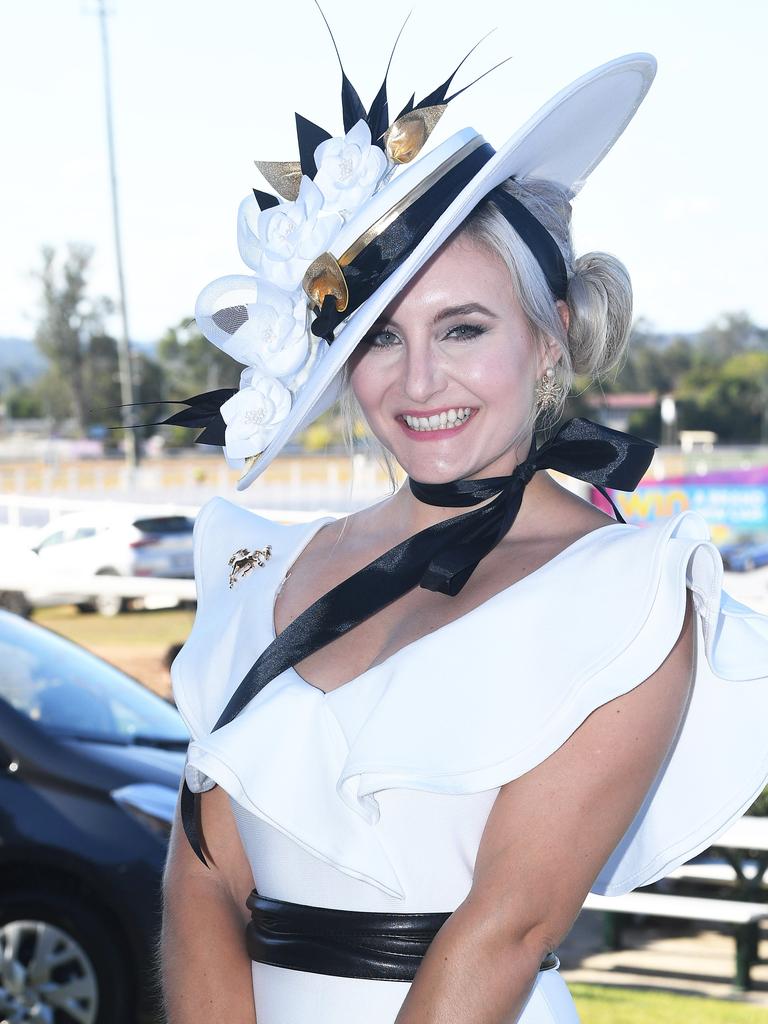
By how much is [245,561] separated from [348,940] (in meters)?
0.66

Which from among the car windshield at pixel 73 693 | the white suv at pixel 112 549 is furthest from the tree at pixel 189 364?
the car windshield at pixel 73 693

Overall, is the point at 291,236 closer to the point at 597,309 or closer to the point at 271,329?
the point at 271,329

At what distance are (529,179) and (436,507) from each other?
1.60 feet

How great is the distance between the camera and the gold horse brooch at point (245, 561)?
6.91ft

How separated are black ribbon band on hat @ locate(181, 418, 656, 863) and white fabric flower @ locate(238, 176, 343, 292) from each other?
35 centimetres

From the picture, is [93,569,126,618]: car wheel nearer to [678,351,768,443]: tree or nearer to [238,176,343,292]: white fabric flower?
[238,176,343,292]: white fabric flower

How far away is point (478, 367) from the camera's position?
1.77 metres

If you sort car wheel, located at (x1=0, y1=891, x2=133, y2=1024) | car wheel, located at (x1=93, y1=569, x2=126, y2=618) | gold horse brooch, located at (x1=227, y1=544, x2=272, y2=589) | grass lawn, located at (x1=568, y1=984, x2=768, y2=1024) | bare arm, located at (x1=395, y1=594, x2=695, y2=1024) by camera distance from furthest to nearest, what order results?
car wheel, located at (x1=93, y1=569, x2=126, y2=618)
grass lawn, located at (x1=568, y1=984, x2=768, y2=1024)
car wheel, located at (x1=0, y1=891, x2=133, y2=1024)
gold horse brooch, located at (x1=227, y1=544, x2=272, y2=589)
bare arm, located at (x1=395, y1=594, x2=695, y2=1024)

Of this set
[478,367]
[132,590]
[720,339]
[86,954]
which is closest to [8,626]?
[86,954]

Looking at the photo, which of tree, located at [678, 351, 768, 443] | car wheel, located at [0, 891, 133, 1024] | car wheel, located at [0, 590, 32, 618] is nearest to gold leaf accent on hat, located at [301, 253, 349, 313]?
car wheel, located at [0, 891, 133, 1024]

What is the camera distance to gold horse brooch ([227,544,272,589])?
2105mm

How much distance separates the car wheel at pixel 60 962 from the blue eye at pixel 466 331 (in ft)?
8.95

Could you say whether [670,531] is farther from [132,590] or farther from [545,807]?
[132,590]

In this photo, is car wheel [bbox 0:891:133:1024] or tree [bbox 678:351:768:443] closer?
car wheel [bbox 0:891:133:1024]
